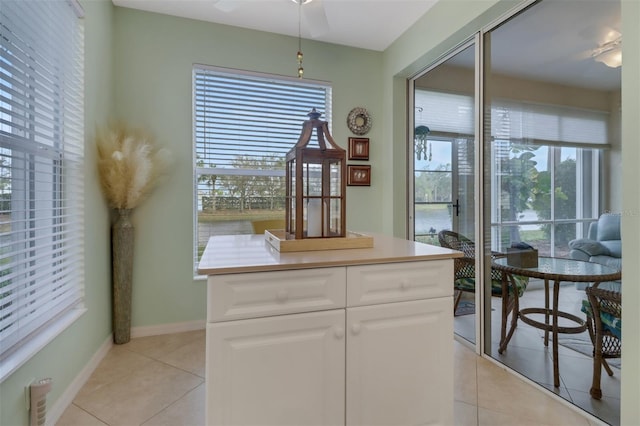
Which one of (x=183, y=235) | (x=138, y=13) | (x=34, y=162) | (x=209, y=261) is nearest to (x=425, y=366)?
(x=209, y=261)

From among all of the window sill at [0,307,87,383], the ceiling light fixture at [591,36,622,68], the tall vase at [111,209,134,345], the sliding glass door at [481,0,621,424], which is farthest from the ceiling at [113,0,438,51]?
the window sill at [0,307,87,383]

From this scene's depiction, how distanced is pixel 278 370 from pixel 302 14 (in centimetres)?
238

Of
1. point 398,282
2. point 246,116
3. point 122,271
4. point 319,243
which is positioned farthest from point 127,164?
point 398,282

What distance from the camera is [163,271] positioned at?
2727mm

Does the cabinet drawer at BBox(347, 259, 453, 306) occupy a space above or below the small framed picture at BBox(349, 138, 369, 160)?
below

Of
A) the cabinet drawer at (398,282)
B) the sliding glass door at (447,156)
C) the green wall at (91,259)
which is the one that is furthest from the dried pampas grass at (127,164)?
the sliding glass door at (447,156)

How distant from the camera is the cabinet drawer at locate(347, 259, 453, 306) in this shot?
47.4 inches

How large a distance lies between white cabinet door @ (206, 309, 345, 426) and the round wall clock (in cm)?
240

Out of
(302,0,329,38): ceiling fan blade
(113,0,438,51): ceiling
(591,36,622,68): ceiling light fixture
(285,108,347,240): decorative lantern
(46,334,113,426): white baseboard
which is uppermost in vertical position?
(113,0,438,51): ceiling

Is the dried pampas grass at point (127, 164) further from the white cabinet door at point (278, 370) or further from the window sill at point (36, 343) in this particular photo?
the white cabinet door at point (278, 370)

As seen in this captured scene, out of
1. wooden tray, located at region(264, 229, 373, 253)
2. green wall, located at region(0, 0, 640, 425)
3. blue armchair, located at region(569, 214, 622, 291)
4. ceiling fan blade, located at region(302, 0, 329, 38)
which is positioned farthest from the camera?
green wall, located at region(0, 0, 640, 425)

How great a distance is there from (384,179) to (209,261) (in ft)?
8.14

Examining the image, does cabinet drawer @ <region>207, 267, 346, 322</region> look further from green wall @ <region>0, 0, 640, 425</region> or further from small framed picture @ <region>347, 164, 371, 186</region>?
small framed picture @ <region>347, 164, 371, 186</region>

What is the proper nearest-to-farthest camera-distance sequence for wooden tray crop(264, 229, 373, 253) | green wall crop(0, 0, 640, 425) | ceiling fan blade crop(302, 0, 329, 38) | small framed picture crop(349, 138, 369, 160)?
wooden tray crop(264, 229, 373, 253) < ceiling fan blade crop(302, 0, 329, 38) < green wall crop(0, 0, 640, 425) < small framed picture crop(349, 138, 369, 160)
